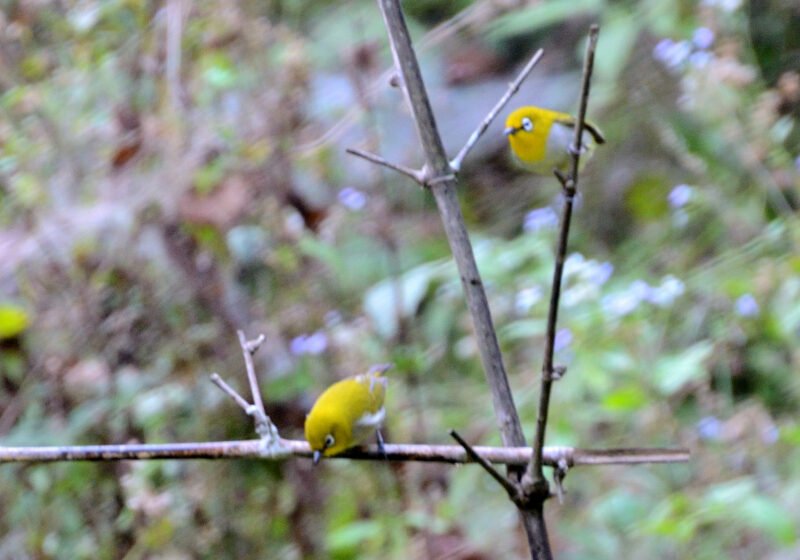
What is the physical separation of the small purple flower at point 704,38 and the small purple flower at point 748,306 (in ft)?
2.56

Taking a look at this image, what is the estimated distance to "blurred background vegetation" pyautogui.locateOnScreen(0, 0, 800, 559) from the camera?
2.38m

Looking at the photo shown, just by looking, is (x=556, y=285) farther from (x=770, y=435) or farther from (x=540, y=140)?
(x=770, y=435)

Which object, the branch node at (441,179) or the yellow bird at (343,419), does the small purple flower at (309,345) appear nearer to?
the yellow bird at (343,419)

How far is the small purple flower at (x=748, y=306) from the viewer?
270 centimetres

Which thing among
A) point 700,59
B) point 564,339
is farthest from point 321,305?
point 700,59

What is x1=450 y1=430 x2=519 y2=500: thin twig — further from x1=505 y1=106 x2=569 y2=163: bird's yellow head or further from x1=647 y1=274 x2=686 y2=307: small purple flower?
x1=647 y1=274 x2=686 y2=307: small purple flower

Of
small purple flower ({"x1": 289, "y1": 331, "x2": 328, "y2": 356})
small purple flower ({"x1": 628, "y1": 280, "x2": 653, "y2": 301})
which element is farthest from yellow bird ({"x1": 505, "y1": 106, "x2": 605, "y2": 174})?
small purple flower ({"x1": 628, "y1": 280, "x2": 653, "y2": 301})

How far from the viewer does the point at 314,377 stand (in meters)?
2.43

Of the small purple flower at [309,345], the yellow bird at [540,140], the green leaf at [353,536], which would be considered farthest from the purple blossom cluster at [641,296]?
the yellow bird at [540,140]

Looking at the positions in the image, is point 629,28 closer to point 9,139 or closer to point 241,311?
point 241,311

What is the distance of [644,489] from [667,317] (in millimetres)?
520

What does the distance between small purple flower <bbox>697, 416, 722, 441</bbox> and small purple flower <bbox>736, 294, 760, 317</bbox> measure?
0.29m

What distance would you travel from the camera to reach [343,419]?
1.19 meters

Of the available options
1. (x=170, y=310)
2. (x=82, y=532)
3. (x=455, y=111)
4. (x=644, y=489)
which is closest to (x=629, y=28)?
(x=455, y=111)
